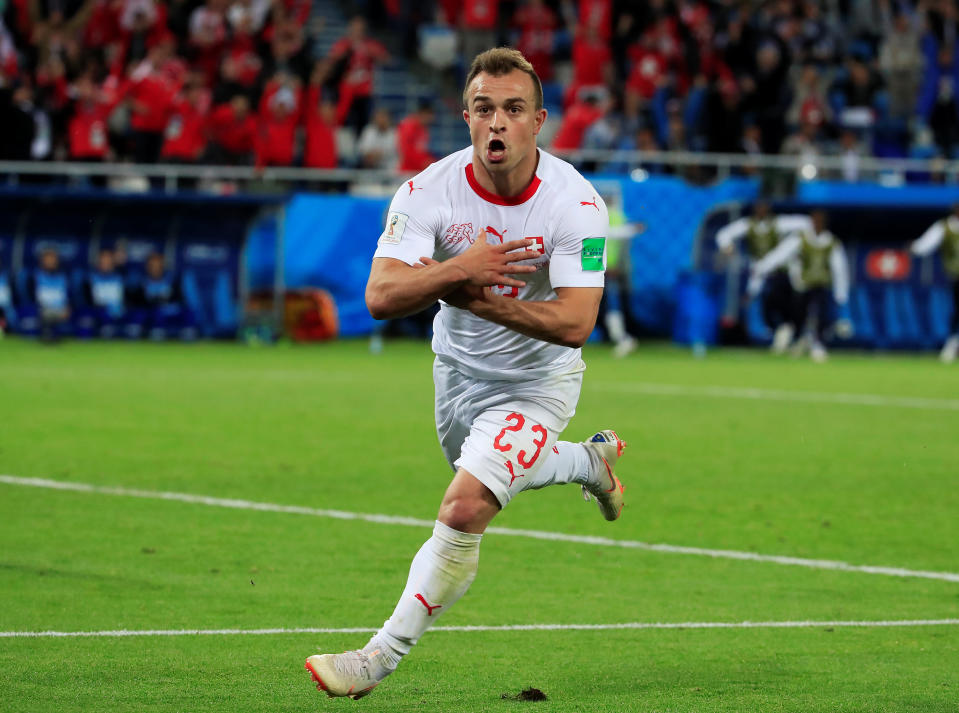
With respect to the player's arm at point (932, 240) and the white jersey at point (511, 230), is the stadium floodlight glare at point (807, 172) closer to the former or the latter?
the player's arm at point (932, 240)

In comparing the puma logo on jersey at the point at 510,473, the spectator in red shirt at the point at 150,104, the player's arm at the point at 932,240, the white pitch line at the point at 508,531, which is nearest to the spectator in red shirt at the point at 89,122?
the spectator in red shirt at the point at 150,104

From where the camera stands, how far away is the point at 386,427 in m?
14.1

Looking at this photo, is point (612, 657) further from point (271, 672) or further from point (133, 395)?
point (133, 395)

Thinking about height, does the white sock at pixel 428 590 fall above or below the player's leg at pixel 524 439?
below

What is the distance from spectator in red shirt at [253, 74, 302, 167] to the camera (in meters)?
24.5

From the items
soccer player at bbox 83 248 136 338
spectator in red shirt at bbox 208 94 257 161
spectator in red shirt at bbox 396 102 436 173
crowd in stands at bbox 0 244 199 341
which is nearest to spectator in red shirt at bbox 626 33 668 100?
spectator in red shirt at bbox 396 102 436 173

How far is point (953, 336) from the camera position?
24062 millimetres

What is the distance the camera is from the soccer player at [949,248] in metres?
23.7

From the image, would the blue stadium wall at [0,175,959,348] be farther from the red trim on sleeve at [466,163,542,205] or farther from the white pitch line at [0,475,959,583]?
the red trim on sleeve at [466,163,542,205]

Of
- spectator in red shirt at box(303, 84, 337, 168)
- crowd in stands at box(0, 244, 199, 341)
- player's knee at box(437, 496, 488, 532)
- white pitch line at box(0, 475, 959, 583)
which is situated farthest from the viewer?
spectator in red shirt at box(303, 84, 337, 168)

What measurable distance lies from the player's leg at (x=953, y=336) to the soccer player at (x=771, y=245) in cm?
222

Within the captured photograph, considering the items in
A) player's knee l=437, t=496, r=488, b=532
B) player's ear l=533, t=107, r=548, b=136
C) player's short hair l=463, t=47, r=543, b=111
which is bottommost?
player's knee l=437, t=496, r=488, b=532

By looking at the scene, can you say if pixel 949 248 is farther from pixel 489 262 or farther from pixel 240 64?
pixel 489 262

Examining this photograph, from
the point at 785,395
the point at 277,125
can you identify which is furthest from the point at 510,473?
the point at 277,125
